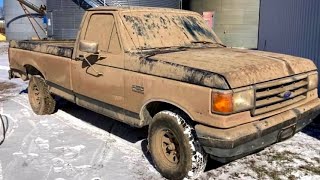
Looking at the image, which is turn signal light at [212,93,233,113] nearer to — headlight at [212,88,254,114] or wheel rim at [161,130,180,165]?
headlight at [212,88,254,114]

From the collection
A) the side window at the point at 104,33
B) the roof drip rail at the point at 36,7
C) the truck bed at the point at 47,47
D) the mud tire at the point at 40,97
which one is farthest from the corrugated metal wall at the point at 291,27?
the roof drip rail at the point at 36,7

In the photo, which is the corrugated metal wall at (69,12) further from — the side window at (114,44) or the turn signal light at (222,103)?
the turn signal light at (222,103)

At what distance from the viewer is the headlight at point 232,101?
11.9 feet

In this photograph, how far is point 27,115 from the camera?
736cm

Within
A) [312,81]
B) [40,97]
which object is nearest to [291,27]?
[312,81]

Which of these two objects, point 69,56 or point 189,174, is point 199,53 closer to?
point 189,174

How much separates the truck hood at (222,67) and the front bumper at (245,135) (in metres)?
0.44

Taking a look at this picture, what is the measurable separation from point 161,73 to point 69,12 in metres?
15.9

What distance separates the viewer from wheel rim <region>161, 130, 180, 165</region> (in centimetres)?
432

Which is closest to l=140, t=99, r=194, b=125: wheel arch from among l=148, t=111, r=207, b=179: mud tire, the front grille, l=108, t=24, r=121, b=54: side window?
l=148, t=111, r=207, b=179: mud tire

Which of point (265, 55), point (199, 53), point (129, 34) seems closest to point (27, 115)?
point (129, 34)

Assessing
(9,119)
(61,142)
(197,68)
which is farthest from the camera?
(9,119)

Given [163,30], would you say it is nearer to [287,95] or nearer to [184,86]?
[184,86]

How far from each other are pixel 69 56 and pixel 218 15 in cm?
1983
